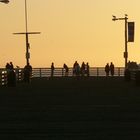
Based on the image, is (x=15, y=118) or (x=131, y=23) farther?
(x=131, y=23)

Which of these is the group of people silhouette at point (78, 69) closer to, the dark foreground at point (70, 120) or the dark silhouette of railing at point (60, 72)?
the dark silhouette of railing at point (60, 72)

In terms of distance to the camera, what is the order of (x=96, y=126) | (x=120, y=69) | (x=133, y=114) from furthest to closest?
(x=120, y=69) → (x=133, y=114) → (x=96, y=126)

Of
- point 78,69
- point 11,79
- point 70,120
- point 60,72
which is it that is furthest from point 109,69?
point 70,120

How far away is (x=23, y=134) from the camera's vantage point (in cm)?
1902

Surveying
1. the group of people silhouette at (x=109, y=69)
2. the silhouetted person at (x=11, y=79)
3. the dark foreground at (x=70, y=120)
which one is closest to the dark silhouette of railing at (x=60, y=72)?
the group of people silhouette at (x=109, y=69)

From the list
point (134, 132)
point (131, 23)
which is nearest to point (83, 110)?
point (134, 132)

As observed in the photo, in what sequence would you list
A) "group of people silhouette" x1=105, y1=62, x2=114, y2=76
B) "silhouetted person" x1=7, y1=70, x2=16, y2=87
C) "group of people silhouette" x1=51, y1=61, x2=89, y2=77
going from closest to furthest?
"silhouetted person" x1=7, y1=70, x2=16, y2=87, "group of people silhouette" x1=51, y1=61, x2=89, y2=77, "group of people silhouette" x1=105, y1=62, x2=114, y2=76

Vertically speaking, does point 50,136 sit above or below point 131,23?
below

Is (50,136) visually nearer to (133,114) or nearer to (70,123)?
(70,123)

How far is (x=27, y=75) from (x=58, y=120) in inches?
1809

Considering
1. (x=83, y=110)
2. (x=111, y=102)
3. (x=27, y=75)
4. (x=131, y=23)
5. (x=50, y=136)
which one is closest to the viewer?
(x=50, y=136)

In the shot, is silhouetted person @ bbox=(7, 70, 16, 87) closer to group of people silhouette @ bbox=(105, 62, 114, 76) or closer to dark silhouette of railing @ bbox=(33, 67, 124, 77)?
group of people silhouette @ bbox=(105, 62, 114, 76)

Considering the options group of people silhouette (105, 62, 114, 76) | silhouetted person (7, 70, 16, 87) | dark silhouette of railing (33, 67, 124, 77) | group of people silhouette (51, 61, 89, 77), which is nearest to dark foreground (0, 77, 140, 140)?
silhouetted person (7, 70, 16, 87)

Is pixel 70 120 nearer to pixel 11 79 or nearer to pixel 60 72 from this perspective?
pixel 11 79
